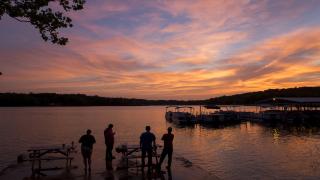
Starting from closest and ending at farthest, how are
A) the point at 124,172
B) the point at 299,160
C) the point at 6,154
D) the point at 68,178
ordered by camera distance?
the point at 68,178 → the point at 124,172 → the point at 299,160 → the point at 6,154

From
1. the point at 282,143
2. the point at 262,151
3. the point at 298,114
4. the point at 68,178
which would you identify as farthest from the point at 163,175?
the point at 298,114

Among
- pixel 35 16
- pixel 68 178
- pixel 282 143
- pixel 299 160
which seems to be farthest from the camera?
pixel 282 143

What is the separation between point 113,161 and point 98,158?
7.78 feet

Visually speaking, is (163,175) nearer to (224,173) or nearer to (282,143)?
(224,173)

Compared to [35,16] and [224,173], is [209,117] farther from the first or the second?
[35,16]

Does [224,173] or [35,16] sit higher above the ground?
[35,16]

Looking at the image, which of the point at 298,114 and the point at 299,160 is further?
the point at 298,114

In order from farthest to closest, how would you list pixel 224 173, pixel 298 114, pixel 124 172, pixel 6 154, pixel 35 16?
pixel 298 114
pixel 6 154
pixel 224 173
pixel 124 172
pixel 35 16

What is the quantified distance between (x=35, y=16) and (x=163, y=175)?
9255mm

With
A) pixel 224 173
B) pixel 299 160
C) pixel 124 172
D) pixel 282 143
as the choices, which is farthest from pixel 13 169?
pixel 282 143

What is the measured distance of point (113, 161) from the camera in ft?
72.1

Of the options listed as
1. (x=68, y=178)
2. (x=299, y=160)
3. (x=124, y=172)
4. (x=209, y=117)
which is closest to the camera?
(x=68, y=178)

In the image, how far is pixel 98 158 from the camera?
2398 cm

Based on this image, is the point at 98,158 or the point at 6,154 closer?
the point at 98,158
